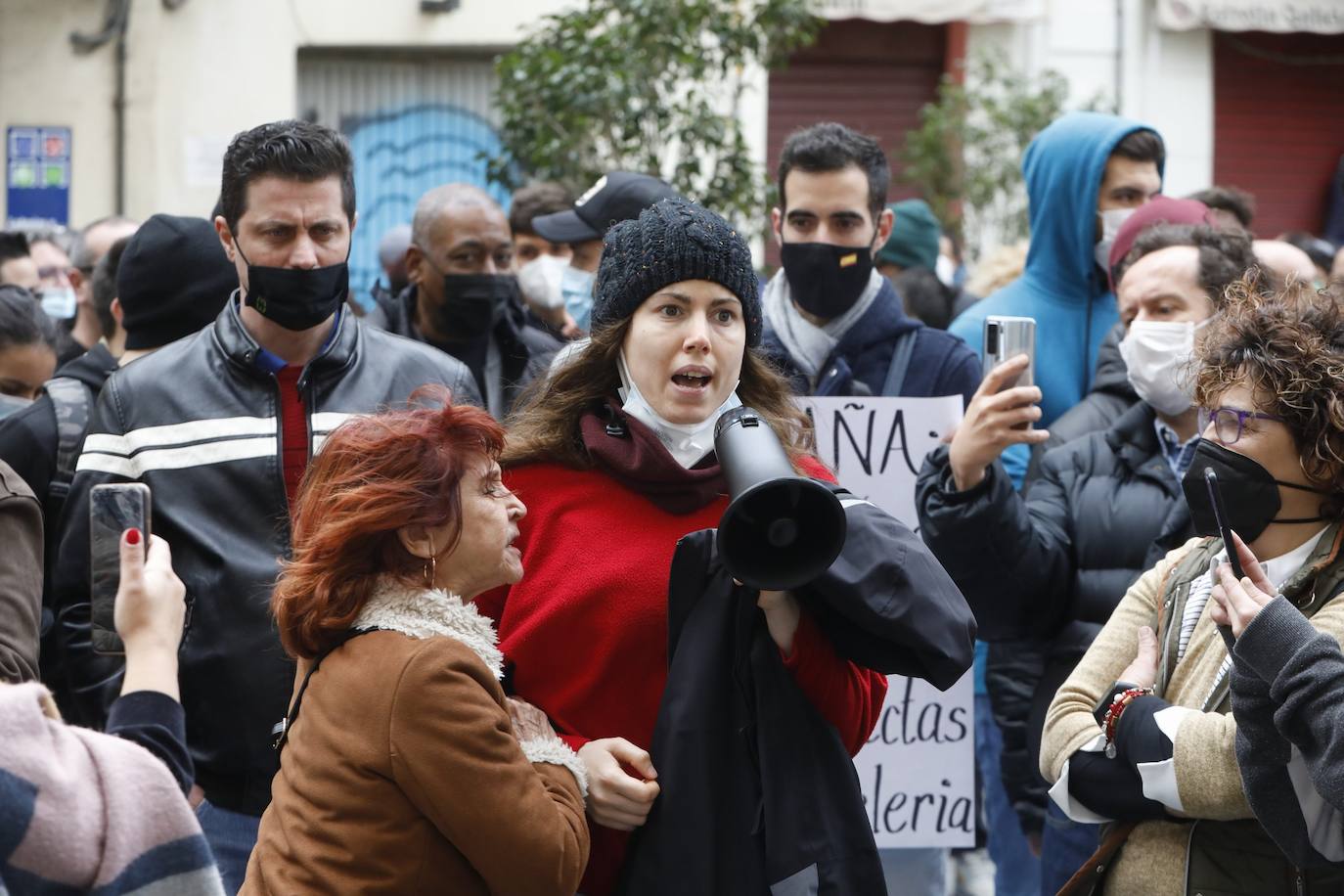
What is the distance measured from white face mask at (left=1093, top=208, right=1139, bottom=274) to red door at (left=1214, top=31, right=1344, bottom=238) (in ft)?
38.8

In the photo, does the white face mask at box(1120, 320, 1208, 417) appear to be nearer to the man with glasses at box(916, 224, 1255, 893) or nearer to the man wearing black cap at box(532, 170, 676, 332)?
the man with glasses at box(916, 224, 1255, 893)

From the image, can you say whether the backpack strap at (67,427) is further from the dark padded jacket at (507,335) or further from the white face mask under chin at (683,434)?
the white face mask under chin at (683,434)

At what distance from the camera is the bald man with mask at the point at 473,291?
5.97 metres

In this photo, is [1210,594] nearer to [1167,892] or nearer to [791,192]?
[1167,892]

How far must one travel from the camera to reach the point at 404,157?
1380 centimetres

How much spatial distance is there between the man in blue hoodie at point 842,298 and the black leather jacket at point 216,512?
1.24 meters

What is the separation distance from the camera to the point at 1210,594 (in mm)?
3234

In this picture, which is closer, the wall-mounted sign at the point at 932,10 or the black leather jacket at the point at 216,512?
the black leather jacket at the point at 216,512

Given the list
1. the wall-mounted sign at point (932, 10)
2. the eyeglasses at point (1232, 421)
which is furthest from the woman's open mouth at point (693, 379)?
the wall-mounted sign at point (932, 10)

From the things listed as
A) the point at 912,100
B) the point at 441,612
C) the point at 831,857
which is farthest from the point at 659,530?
the point at 912,100

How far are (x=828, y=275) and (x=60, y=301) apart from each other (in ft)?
15.1

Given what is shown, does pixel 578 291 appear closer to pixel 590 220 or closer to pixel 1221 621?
pixel 590 220

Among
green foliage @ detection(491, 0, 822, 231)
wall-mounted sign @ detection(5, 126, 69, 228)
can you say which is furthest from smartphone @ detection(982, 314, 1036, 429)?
wall-mounted sign @ detection(5, 126, 69, 228)

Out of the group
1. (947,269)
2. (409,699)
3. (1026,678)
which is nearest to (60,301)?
(1026,678)
